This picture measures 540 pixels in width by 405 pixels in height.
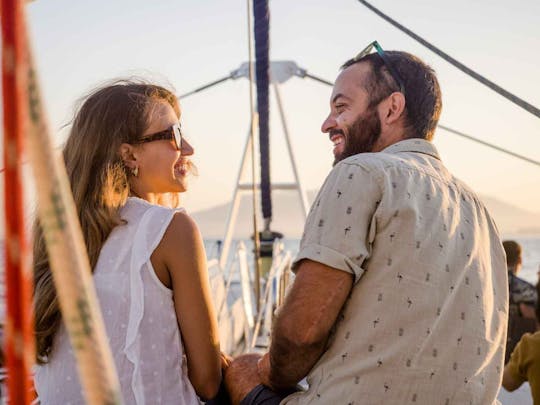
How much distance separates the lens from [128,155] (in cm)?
155

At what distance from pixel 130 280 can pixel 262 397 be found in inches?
16.2

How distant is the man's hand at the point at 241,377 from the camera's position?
143 cm

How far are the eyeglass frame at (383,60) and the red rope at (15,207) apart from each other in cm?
127

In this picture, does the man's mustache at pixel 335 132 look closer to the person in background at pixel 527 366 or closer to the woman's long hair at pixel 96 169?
the woman's long hair at pixel 96 169

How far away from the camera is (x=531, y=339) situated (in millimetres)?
1840

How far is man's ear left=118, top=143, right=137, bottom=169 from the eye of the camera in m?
1.53

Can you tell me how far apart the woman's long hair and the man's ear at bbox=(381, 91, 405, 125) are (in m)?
0.63

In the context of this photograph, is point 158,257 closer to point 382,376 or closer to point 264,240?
point 382,376

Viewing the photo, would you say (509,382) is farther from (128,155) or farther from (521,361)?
(128,155)

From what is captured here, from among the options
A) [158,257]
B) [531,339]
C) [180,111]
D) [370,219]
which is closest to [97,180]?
[158,257]

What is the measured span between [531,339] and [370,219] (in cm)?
98

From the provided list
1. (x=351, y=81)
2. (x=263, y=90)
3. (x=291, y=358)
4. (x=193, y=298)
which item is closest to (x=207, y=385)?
(x=193, y=298)

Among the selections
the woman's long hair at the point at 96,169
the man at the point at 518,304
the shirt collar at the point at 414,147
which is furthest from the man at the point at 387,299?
the man at the point at 518,304

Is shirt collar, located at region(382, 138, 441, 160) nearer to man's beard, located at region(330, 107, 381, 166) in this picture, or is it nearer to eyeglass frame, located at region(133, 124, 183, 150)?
man's beard, located at region(330, 107, 381, 166)
